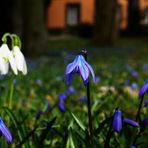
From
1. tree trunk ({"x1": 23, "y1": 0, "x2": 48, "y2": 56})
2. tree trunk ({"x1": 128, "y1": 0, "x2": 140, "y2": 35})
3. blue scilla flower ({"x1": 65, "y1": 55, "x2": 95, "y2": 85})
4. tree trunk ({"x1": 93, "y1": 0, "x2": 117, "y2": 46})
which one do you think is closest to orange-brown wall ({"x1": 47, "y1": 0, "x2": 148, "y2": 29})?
tree trunk ({"x1": 128, "y1": 0, "x2": 140, "y2": 35})

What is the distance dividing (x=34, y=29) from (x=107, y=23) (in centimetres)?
729

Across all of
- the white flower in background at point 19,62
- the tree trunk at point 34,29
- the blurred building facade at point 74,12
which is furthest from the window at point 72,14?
the white flower in background at point 19,62

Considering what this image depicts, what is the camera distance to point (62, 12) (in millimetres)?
50188

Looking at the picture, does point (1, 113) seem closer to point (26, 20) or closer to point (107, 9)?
point (26, 20)

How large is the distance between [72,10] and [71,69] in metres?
49.9

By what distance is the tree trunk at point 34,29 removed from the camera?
1780 cm

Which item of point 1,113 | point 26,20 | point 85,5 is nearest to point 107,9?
point 26,20

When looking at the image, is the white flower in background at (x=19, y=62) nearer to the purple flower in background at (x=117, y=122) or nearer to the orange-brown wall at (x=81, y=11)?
the purple flower in background at (x=117, y=122)

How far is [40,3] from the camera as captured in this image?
17812mm

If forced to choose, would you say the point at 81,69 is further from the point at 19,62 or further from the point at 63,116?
the point at 63,116

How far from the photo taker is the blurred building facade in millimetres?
48719

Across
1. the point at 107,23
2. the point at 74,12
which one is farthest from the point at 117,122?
the point at 74,12

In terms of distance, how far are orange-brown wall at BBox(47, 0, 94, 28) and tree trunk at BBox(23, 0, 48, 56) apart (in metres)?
30.4

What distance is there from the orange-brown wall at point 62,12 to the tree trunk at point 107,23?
2334 cm
